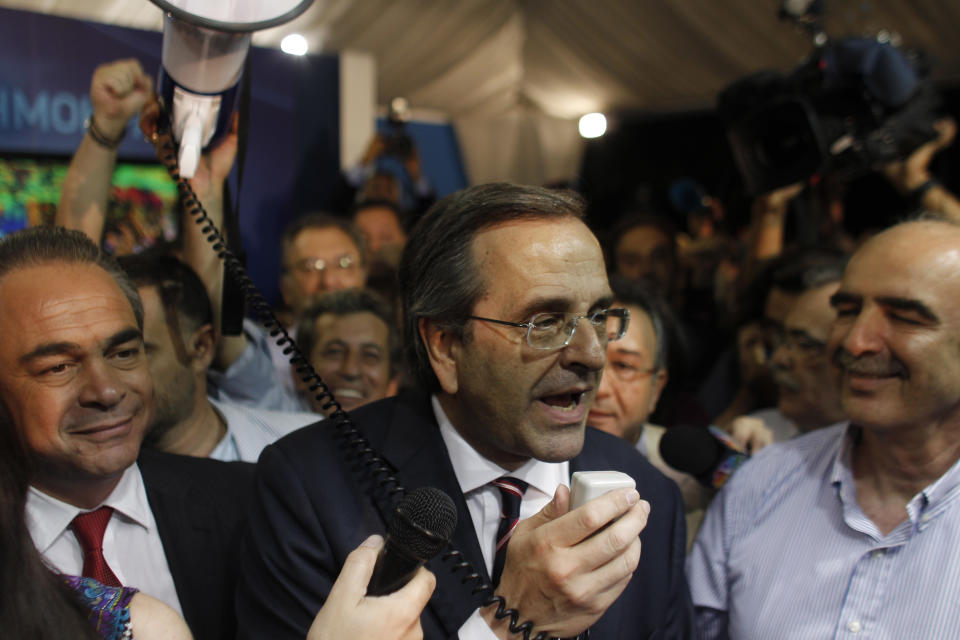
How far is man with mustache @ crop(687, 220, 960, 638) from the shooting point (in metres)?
1.73

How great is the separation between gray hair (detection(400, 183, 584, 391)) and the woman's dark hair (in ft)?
2.61

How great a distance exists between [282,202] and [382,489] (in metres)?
4.29

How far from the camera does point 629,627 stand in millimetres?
1604

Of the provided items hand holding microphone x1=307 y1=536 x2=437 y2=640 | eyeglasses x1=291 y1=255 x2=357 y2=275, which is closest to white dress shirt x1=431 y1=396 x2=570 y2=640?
hand holding microphone x1=307 y1=536 x2=437 y2=640

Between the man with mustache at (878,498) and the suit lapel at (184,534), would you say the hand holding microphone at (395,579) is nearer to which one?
the suit lapel at (184,534)

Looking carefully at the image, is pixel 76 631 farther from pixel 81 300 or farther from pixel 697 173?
pixel 697 173

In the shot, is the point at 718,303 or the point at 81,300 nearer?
the point at 81,300

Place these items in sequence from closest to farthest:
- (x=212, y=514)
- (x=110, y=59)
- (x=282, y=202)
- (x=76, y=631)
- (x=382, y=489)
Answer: (x=76, y=631)
(x=382, y=489)
(x=212, y=514)
(x=110, y=59)
(x=282, y=202)

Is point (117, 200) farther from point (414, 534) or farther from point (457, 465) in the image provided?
point (414, 534)

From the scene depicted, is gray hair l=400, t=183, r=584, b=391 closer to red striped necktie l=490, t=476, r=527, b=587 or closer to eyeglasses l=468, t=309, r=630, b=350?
eyeglasses l=468, t=309, r=630, b=350

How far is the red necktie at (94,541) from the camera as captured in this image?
1604mm

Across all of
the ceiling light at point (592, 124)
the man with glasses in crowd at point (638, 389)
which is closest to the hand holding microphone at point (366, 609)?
the man with glasses in crowd at point (638, 389)

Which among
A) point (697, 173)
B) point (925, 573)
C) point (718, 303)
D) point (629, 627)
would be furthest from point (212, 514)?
point (697, 173)

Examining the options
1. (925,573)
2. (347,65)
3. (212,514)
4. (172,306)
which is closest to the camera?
(925,573)
